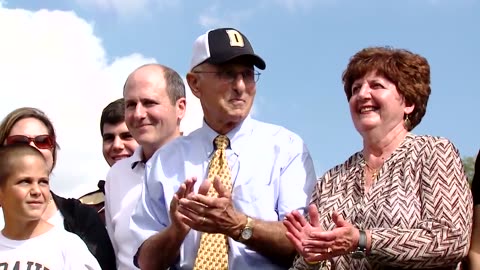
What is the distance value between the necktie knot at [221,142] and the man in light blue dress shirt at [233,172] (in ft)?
0.12

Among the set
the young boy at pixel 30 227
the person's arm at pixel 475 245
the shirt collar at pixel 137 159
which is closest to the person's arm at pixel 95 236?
the young boy at pixel 30 227

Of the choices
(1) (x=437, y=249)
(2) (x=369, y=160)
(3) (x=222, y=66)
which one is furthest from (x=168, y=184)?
(1) (x=437, y=249)

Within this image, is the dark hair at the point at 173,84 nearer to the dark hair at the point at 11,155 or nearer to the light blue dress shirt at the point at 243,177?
the light blue dress shirt at the point at 243,177

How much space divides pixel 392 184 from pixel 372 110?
46 centimetres

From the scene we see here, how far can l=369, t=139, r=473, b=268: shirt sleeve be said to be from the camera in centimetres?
449

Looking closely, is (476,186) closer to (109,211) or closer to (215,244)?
(215,244)

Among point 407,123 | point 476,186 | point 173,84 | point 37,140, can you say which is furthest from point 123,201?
point 476,186

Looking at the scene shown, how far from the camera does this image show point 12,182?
5.56 m

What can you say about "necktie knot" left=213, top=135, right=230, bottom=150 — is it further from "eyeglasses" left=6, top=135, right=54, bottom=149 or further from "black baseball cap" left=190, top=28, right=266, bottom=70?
"eyeglasses" left=6, top=135, right=54, bottom=149

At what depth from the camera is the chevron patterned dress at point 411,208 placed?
4496 mm

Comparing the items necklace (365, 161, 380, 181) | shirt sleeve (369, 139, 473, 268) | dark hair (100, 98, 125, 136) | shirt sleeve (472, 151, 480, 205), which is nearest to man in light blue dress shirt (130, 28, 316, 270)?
necklace (365, 161, 380, 181)

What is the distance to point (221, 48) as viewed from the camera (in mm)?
5336

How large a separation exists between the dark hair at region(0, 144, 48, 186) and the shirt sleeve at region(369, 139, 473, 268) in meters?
2.39

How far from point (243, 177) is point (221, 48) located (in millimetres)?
802
